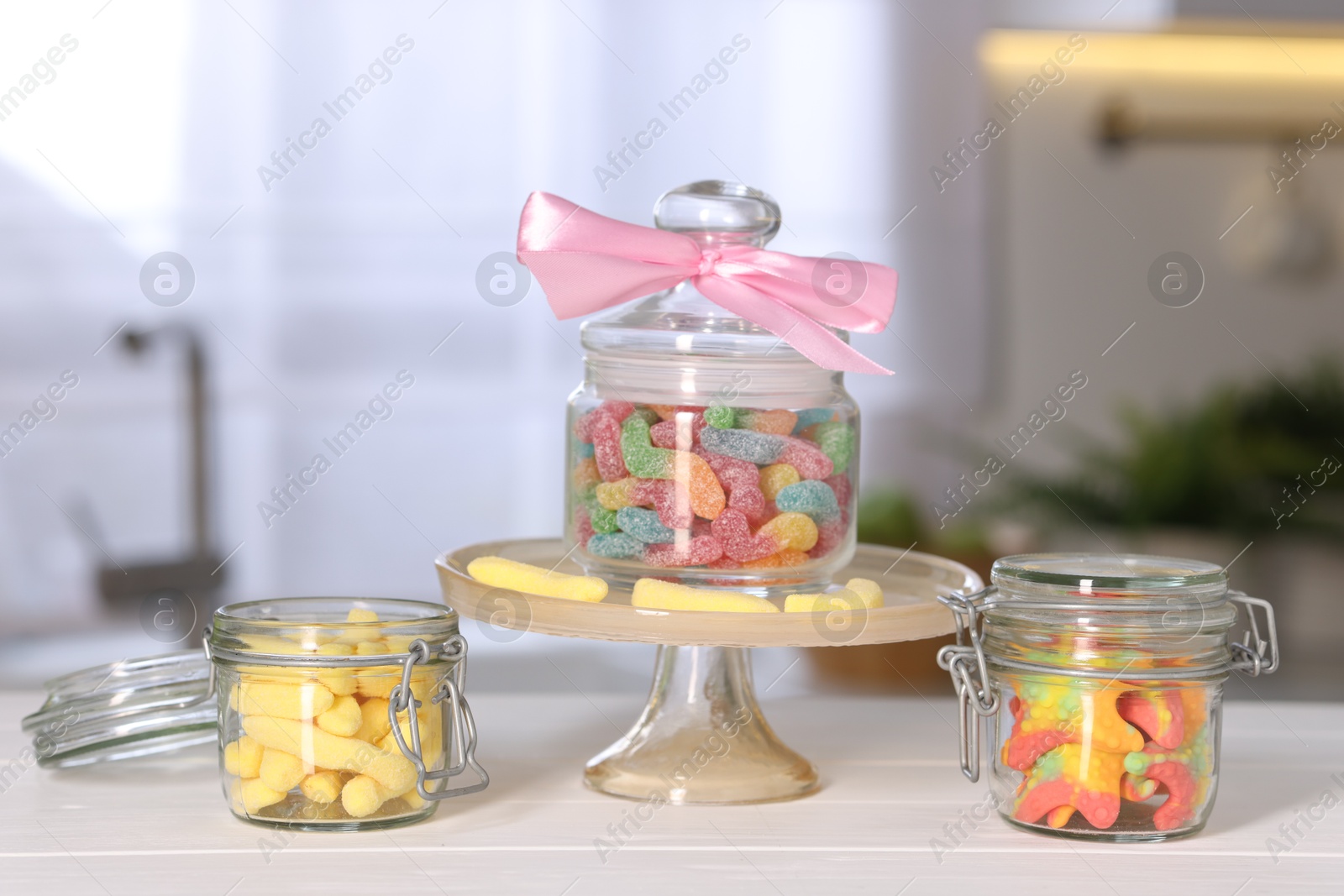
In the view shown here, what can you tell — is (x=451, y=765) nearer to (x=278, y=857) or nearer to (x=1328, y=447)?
(x=278, y=857)

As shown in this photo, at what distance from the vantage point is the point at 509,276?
260 cm

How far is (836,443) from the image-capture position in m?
0.67

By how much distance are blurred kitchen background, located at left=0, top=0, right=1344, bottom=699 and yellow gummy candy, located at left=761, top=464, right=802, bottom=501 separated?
1568 mm

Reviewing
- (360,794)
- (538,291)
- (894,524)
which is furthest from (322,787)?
(538,291)

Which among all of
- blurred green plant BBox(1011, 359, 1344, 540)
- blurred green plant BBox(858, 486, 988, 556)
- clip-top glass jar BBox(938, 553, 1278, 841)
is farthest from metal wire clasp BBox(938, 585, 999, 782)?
blurred green plant BBox(1011, 359, 1344, 540)

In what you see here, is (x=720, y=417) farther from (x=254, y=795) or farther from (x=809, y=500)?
(x=254, y=795)

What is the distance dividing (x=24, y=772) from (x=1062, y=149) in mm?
2302

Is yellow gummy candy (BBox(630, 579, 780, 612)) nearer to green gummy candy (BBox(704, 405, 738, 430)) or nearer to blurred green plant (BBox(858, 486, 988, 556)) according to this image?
green gummy candy (BBox(704, 405, 738, 430))

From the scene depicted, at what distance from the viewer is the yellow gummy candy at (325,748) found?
555 millimetres

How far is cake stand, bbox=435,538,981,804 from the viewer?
1.87 feet

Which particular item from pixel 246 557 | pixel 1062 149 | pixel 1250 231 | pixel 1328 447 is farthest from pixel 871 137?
pixel 246 557

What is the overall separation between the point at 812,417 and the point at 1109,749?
0.69 feet

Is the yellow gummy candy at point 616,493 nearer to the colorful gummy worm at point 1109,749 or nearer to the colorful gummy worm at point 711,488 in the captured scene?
the colorful gummy worm at point 711,488

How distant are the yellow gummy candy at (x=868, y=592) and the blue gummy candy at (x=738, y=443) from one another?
7cm
